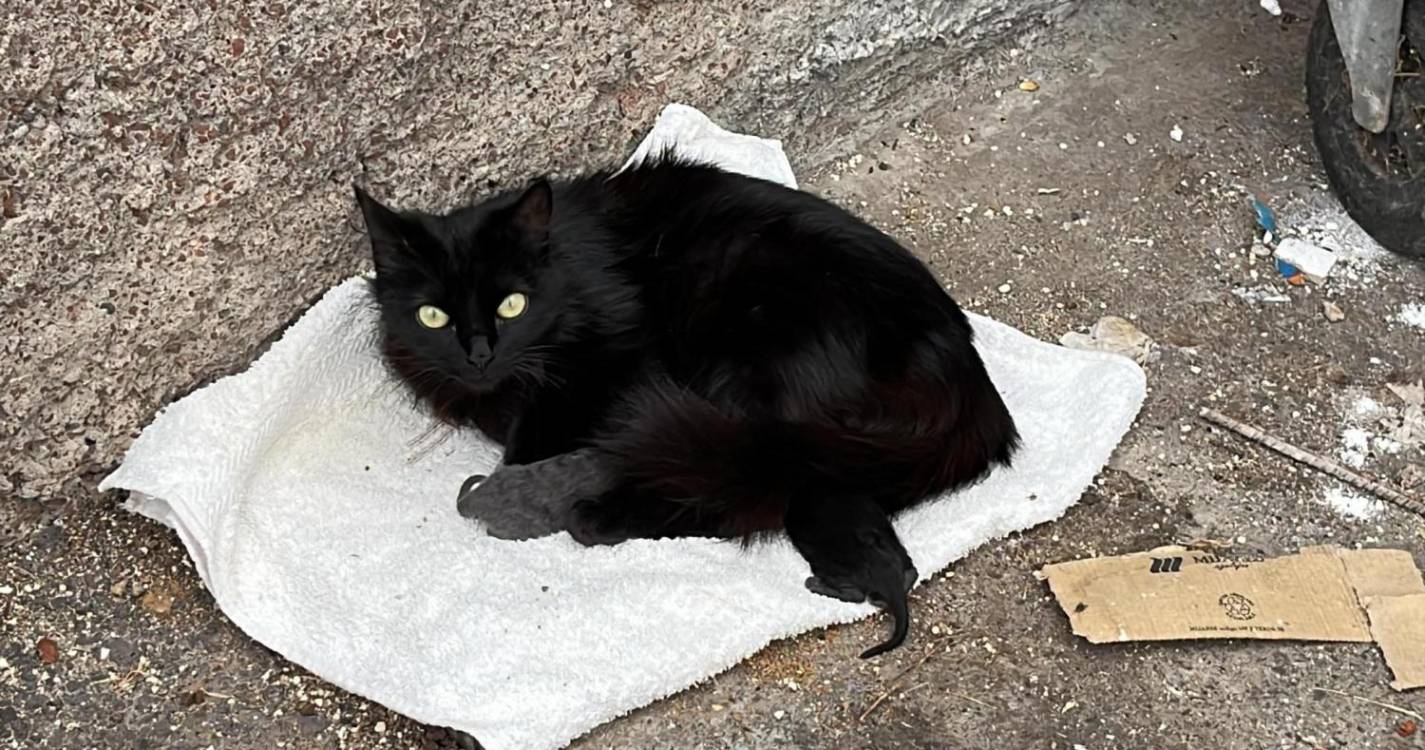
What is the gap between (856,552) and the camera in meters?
2.62

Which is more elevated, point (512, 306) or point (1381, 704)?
point (512, 306)

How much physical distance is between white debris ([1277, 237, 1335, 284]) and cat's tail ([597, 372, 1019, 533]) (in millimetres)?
1316

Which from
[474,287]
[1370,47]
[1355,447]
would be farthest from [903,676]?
[1370,47]

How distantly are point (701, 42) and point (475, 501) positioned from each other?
4.26ft

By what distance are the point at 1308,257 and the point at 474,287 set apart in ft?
7.05

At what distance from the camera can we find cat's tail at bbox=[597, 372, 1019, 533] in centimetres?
264

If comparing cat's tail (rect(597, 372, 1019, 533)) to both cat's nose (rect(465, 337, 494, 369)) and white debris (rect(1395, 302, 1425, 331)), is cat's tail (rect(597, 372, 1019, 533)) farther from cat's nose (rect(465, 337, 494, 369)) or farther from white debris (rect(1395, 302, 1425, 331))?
white debris (rect(1395, 302, 1425, 331))

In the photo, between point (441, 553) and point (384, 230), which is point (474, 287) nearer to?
point (384, 230)

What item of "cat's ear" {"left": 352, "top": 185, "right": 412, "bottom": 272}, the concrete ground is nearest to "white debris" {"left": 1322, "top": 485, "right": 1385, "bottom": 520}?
the concrete ground

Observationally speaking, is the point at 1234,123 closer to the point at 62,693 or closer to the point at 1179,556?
the point at 1179,556

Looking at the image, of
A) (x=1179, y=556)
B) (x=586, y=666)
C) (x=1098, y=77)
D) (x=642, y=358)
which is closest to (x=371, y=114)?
(x=642, y=358)

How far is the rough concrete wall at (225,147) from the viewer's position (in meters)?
2.51

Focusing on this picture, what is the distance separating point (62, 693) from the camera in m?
2.60

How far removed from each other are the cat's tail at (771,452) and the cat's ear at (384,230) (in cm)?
51
